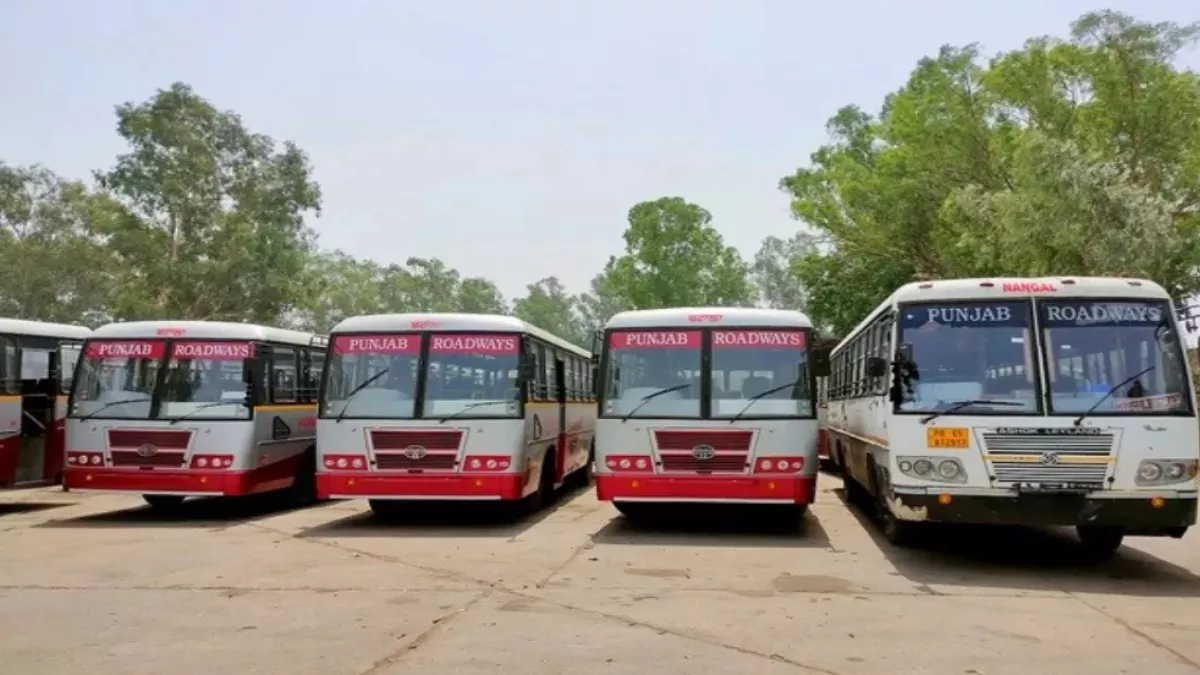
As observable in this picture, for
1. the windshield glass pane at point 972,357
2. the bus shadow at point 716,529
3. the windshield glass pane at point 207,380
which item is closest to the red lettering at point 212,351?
the windshield glass pane at point 207,380

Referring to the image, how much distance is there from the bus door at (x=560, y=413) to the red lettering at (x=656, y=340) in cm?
352

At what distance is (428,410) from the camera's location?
13.2m

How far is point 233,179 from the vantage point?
40062 millimetres

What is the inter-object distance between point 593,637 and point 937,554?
546 cm

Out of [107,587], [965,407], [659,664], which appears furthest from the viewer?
[965,407]

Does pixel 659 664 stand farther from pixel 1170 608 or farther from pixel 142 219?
pixel 142 219

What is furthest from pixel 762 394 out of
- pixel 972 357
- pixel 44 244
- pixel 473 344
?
pixel 44 244

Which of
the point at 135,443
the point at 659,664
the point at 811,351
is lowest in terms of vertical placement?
the point at 659,664

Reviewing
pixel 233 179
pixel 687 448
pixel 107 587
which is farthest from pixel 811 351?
pixel 233 179

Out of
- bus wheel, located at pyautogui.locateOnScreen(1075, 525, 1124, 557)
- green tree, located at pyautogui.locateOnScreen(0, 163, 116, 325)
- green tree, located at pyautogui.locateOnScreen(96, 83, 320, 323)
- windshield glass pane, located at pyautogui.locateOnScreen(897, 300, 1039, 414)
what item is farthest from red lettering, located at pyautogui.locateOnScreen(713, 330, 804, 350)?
green tree, located at pyautogui.locateOnScreen(0, 163, 116, 325)

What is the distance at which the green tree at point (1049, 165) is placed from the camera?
2220cm

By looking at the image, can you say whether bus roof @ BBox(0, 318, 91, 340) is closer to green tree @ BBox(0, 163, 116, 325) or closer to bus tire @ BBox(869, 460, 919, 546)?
bus tire @ BBox(869, 460, 919, 546)

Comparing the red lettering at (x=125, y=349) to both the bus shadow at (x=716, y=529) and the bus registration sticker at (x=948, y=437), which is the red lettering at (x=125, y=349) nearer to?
the bus shadow at (x=716, y=529)

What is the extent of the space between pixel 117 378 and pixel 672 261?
4616 centimetres
